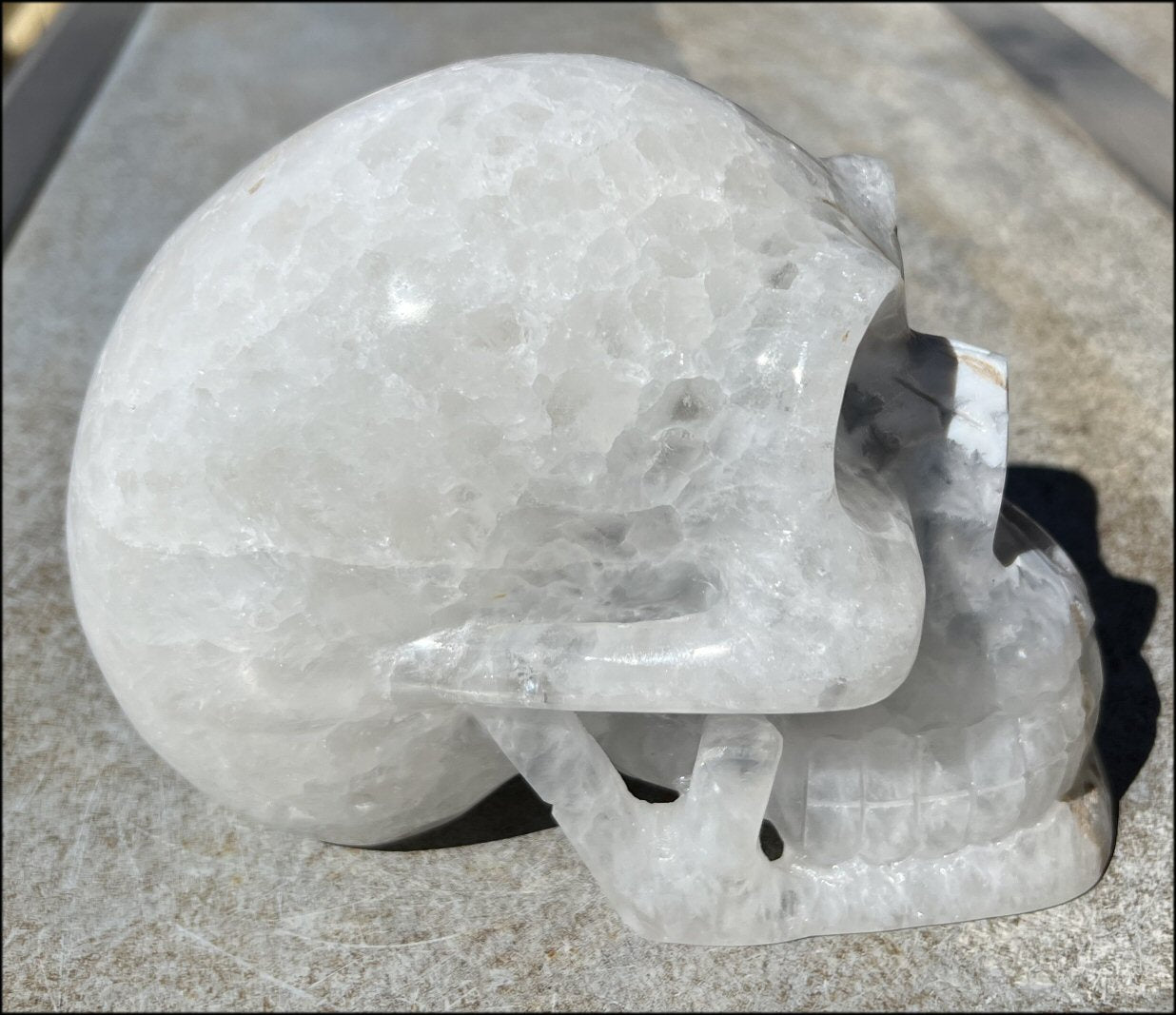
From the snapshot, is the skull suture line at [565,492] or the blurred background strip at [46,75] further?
the blurred background strip at [46,75]

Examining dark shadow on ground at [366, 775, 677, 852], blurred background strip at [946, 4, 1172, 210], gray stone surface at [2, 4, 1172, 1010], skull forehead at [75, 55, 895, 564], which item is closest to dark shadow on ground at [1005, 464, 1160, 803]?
gray stone surface at [2, 4, 1172, 1010]

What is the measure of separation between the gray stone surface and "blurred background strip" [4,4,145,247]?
0.18 feet

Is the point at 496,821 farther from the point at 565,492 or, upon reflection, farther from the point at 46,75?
the point at 46,75

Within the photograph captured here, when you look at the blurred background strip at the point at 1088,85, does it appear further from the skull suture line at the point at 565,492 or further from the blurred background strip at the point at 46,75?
the blurred background strip at the point at 46,75

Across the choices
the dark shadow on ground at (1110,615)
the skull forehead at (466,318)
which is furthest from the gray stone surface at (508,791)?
the skull forehead at (466,318)

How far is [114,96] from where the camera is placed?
320cm

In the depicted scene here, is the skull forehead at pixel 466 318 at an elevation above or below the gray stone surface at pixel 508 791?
above

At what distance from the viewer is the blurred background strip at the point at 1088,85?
110 inches

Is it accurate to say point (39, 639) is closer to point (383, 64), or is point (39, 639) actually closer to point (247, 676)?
point (247, 676)

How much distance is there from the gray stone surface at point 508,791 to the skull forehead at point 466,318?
50 centimetres

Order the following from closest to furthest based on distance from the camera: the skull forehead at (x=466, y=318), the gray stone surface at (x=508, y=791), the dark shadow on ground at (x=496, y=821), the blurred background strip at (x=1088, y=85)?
the skull forehead at (x=466, y=318), the gray stone surface at (x=508, y=791), the dark shadow on ground at (x=496, y=821), the blurred background strip at (x=1088, y=85)

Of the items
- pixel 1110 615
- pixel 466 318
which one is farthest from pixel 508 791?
pixel 1110 615

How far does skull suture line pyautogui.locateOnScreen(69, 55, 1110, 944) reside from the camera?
115 centimetres

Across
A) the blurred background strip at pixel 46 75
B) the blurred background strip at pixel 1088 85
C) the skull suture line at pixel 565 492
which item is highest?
the skull suture line at pixel 565 492
